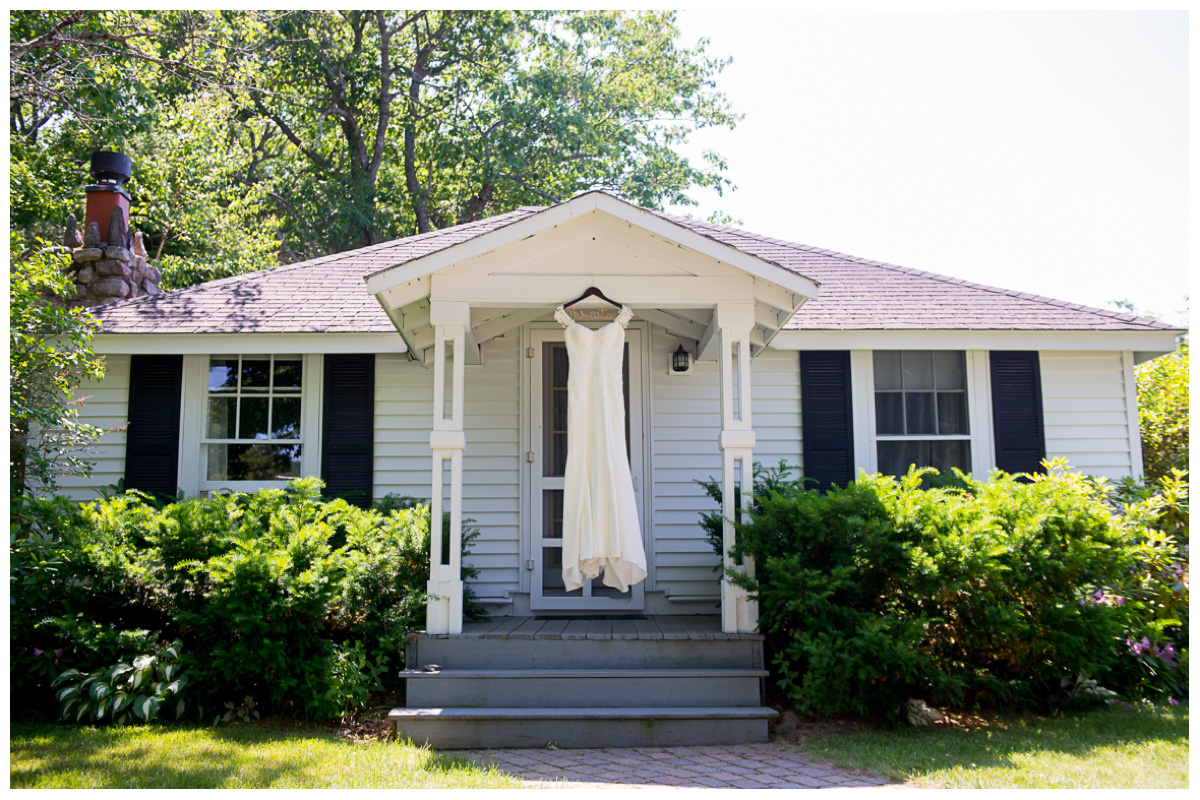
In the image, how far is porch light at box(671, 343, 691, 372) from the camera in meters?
7.11

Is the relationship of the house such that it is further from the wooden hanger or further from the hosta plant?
the hosta plant

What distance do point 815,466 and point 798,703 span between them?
2.64 metres

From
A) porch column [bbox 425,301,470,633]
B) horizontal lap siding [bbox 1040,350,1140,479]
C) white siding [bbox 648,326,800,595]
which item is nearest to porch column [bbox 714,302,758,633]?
white siding [bbox 648,326,800,595]

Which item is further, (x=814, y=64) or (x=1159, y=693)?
(x=814, y=64)

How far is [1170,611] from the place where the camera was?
18.2 feet

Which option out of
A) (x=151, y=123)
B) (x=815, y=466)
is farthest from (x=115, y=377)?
(x=151, y=123)

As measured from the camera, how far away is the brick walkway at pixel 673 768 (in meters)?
4.02

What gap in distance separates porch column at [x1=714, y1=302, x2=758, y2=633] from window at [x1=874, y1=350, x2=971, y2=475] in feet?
7.98

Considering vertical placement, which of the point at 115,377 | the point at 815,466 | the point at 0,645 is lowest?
the point at 0,645

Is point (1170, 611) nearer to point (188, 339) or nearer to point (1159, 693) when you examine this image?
point (1159, 693)

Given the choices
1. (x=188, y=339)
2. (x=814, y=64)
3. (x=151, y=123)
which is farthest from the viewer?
(x=151, y=123)

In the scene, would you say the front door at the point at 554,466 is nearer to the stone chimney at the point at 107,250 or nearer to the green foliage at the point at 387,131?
the stone chimney at the point at 107,250

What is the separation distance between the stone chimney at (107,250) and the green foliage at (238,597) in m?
3.64

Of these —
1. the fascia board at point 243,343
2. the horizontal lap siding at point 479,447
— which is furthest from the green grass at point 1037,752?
the fascia board at point 243,343
